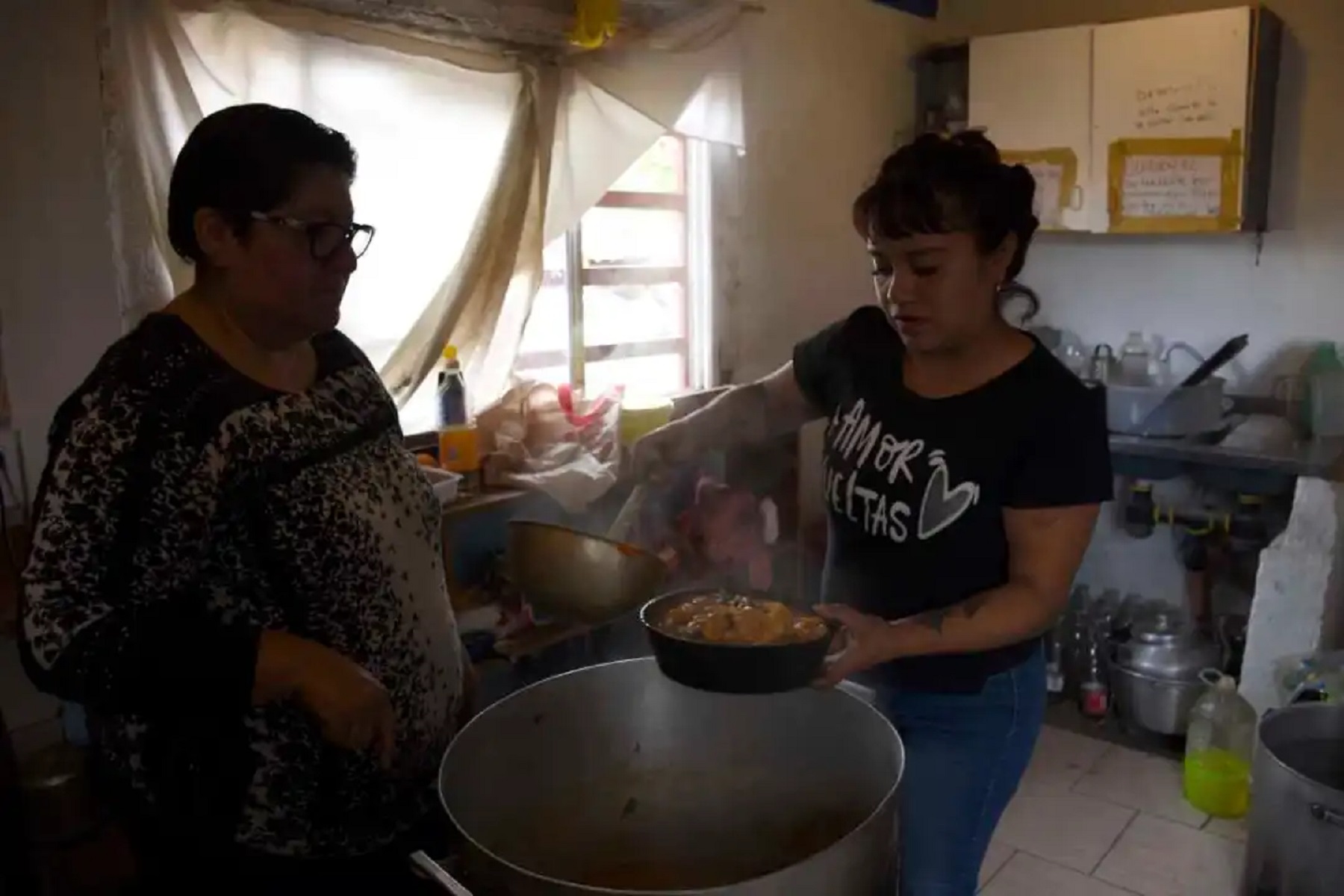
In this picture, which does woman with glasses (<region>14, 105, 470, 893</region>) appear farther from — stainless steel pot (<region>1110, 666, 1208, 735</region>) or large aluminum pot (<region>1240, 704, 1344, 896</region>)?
stainless steel pot (<region>1110, 666, 1208, 735</region>)

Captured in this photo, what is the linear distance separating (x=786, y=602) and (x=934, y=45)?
266cm

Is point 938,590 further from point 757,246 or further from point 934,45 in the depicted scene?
point 934,45

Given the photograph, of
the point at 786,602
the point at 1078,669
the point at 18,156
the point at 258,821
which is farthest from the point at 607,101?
the point at 1078,669

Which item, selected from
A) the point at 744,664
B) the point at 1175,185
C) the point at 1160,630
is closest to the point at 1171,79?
the point at 1175,185

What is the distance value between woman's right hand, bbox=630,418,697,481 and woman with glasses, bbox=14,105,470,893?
1.50 feet

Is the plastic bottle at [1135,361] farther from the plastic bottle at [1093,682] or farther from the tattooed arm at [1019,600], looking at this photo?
the tattooed arm at [1019,600]

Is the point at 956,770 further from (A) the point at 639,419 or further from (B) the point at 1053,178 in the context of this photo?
(B) the point at 1053,178

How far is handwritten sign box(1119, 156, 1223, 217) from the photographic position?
2.77 m

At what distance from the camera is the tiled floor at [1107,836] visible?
231 cm

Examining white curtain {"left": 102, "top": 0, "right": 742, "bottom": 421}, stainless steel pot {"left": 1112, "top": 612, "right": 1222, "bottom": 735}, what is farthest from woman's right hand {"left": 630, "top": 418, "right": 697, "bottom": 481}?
stainless steel pot {"left": 1112, "top": 612, "right": 1222, "bottom": 735}

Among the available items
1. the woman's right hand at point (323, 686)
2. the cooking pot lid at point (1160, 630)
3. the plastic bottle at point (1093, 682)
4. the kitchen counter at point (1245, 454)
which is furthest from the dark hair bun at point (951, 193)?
the plastic bottle at point (1093, 682)

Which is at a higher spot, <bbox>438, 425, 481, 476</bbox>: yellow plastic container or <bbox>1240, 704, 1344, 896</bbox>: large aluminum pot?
<bbox>438, 425, 481, 476</bbox>: yellow plastic container

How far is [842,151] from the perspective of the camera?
10.4 ft

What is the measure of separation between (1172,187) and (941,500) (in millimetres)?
2041
